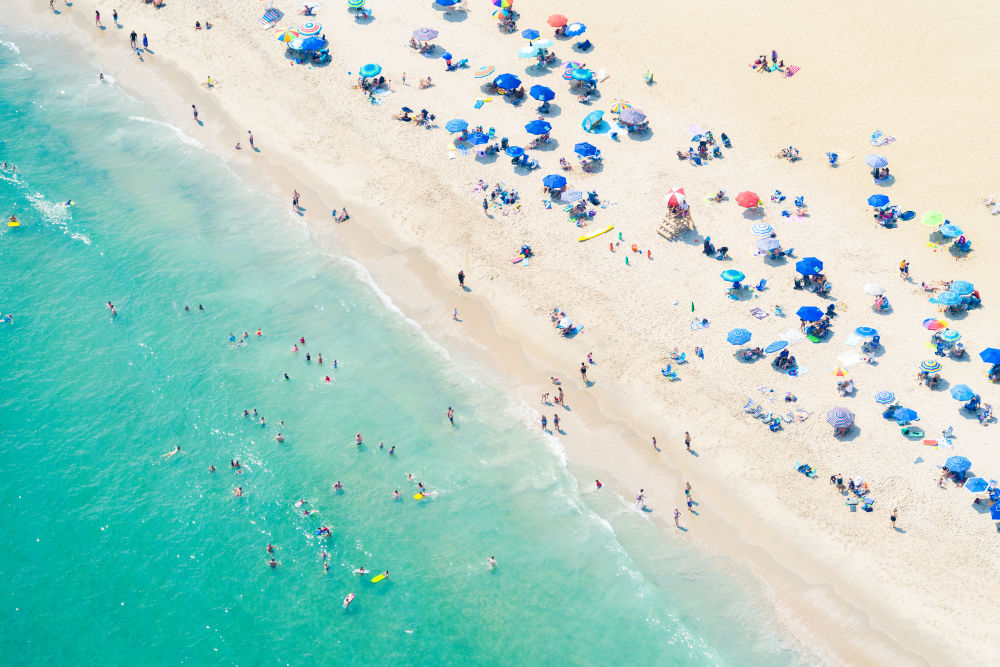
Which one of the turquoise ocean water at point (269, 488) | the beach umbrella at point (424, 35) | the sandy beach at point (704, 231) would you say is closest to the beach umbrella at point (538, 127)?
the sandy beach at point (704, 231)

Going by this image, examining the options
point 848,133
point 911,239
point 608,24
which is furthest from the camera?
point 608,24

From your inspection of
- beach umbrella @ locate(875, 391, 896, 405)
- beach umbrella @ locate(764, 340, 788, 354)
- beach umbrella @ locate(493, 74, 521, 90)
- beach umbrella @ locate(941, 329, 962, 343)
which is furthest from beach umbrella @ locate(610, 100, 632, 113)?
beach umbrella @ locate(875, 391, 896, 405)

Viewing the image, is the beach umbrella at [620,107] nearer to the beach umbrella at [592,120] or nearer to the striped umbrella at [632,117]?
the striped umbrella at [632,117]

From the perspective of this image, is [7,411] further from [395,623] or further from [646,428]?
[646,428]

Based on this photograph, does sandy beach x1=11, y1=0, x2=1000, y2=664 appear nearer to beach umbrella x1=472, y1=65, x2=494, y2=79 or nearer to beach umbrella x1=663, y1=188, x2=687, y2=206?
beach umbrella x1=472, y1=65, x2=494, y2=79

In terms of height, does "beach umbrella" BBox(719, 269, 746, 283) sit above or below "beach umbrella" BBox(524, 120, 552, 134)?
below

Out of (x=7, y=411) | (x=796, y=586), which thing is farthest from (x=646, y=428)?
(x=7, y=411)

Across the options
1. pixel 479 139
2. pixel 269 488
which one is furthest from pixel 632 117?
pixel 269 488
